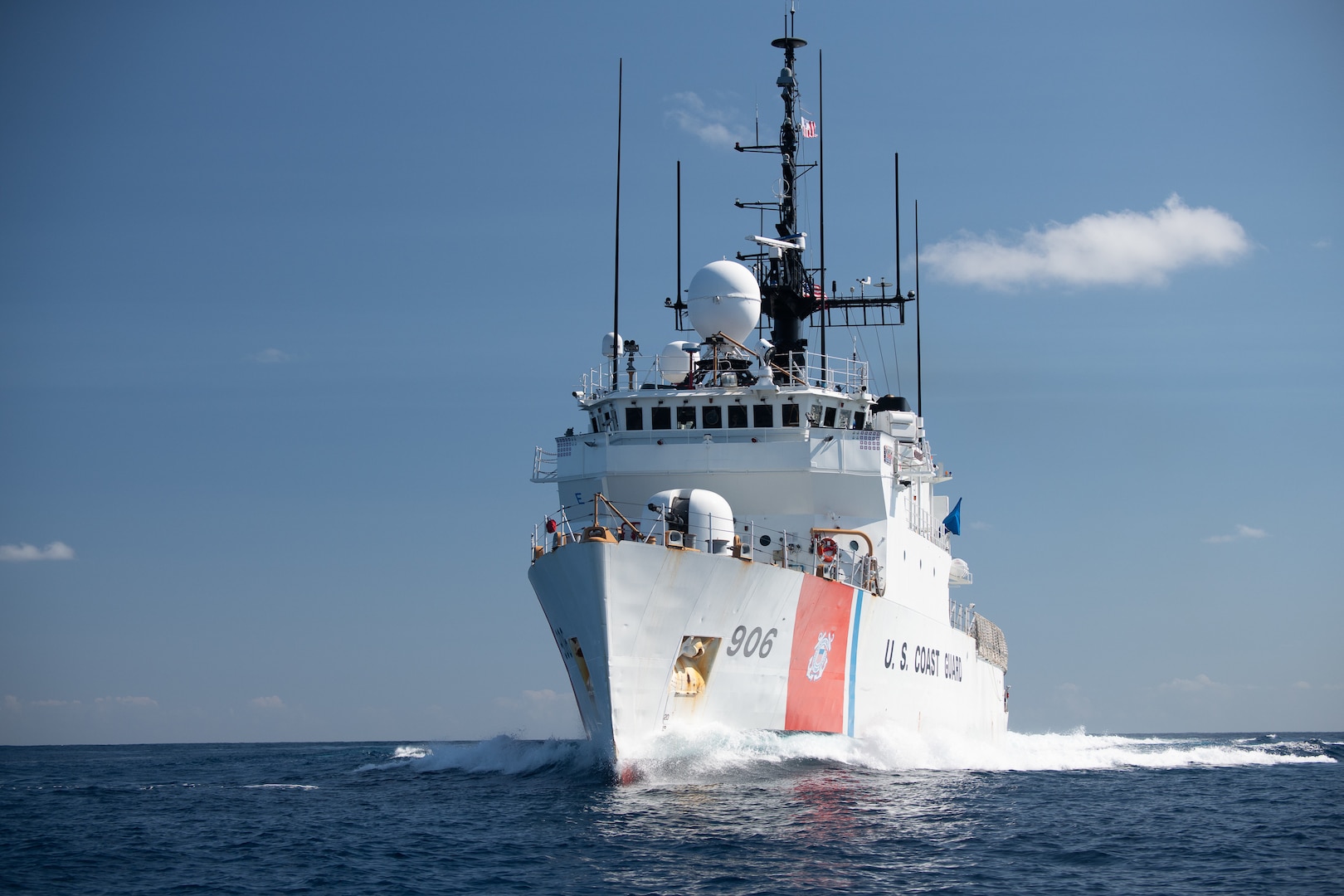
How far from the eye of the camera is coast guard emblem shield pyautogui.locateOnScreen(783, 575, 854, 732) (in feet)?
71.6

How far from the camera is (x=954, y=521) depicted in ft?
109

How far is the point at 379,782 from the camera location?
26.0 m

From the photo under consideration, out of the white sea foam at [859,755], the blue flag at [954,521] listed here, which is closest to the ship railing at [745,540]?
the white sea foam at [859,755]

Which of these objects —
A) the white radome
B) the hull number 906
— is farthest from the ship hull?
the white radome

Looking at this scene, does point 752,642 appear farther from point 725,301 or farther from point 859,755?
point 725,301

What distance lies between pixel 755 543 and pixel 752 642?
14.0ft

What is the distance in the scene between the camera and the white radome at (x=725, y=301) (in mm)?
26469

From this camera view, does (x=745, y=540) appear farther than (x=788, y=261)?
No

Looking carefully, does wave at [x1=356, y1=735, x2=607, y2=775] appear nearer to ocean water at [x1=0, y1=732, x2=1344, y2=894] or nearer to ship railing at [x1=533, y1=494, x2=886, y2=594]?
ocean water at [x1=0, y1=732, x2=1344, y2=894]

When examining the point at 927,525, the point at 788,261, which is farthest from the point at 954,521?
the point at 788,261

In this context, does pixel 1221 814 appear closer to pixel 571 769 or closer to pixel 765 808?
pixel 765 808

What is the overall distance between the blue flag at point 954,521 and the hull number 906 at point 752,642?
1290 centimetres

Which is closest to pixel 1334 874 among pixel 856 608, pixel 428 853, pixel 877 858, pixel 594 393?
pixel 877 858

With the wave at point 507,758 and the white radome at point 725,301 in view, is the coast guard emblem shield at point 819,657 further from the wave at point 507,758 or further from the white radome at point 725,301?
the white radome at point 725,301
